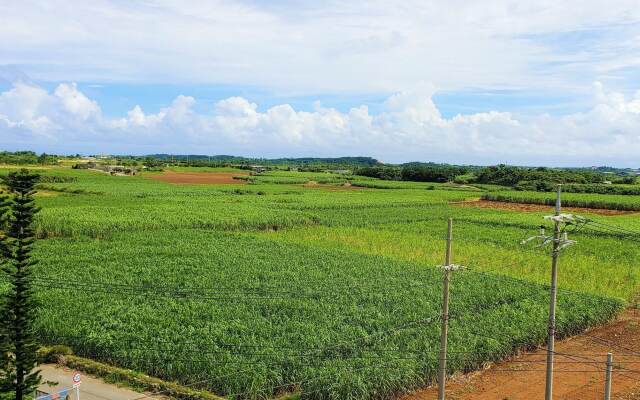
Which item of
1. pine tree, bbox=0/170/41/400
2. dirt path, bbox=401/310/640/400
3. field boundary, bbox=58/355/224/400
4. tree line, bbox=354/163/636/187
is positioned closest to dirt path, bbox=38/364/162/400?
field boundary, bbox=58/355/224/400

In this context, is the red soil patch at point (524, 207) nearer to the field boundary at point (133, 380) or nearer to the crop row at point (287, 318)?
the crop row at point (287, 318)

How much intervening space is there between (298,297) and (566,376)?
9960 mm

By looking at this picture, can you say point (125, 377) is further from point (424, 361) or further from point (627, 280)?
point (627, 280)

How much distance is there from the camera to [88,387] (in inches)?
609

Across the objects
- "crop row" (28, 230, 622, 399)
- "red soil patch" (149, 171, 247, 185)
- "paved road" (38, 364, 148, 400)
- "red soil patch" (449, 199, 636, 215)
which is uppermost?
"red soil patch" (149, 171, 247, 185)

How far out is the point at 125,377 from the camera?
15750 mm

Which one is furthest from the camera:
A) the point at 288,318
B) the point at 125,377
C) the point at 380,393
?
the point at 288,318

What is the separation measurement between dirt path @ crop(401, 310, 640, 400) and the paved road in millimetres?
7679

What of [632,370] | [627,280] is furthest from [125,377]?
[627,280]

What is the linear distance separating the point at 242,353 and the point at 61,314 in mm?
7834

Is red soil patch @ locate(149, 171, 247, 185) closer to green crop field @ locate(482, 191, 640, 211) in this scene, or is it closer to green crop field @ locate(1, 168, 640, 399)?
green crop field @ locate(482, 191, 640, 211)

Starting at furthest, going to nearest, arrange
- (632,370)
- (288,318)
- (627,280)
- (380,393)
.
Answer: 1. (627,280)
2. (288,318)
3. (632,370)
4. (380,393)

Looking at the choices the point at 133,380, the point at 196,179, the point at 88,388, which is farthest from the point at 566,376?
the point at 196,179

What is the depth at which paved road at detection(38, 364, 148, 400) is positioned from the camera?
14836 mm
